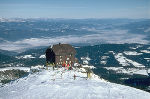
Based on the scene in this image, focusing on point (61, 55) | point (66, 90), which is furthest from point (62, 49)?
point (66, 90)

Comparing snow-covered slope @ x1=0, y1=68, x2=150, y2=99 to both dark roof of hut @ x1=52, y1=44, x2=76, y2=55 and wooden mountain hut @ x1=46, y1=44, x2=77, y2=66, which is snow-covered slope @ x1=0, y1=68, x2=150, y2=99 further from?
dark roof of hut @ x1=52, y1=44, x2=76, y2=55

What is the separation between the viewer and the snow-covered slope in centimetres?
4253

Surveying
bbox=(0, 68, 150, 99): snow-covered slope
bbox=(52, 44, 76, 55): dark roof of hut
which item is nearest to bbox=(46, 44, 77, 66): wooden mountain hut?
bbox=(52, 44, 76, 55): dark roof of hut

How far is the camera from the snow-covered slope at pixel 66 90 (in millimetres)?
42531

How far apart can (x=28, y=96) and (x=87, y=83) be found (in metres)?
12.2

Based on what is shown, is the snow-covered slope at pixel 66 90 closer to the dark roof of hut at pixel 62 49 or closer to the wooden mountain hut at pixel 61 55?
the wooden mountain hut at pixel 61 55

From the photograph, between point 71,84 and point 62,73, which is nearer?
point 71,84

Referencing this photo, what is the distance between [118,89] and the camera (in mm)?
46656

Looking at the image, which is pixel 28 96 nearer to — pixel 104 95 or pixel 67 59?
pixel 104 95

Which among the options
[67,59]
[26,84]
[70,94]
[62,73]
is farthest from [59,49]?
[70,94]

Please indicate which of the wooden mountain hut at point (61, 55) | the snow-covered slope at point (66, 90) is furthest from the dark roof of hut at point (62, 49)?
the snow-covered slope at point (66, 90)

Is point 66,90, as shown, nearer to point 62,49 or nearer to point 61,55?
point 61,55

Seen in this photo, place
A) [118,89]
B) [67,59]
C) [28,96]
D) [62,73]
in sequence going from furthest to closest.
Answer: [67,59]
[62,73]
[118,89]
[28,96]

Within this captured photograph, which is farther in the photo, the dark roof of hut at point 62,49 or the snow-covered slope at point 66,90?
the dark roof of hut at point 62,49
